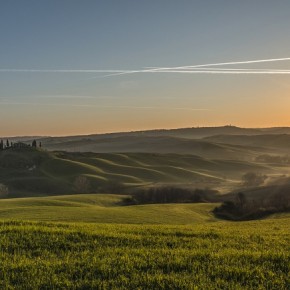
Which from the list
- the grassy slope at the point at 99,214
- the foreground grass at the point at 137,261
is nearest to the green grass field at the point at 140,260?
the foreground grass at the point at 137,261

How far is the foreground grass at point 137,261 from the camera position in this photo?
37.6ft

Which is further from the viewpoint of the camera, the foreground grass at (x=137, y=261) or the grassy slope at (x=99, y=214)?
Answer: the grassy slope at (x=99, y=214)

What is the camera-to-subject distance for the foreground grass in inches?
451

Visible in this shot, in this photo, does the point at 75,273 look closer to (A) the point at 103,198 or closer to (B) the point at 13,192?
(A) the point at 103,198

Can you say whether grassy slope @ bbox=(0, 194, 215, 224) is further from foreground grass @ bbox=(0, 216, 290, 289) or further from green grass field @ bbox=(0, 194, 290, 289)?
foreground grass @ bbox=(0, 216, 290, 289)

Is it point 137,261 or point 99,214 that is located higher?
point 137,261

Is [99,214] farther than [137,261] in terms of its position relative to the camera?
Yes

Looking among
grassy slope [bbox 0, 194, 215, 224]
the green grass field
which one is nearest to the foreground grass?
the green grass field

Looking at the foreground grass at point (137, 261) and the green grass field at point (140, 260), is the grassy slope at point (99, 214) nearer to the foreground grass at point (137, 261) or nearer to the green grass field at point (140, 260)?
the green grass field at point (140, 260)

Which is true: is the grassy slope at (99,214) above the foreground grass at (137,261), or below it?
below

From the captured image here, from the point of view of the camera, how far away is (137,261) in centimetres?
1339

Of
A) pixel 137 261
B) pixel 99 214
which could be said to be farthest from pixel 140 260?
pixel 99 214

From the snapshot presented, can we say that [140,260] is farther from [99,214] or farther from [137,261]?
[99,214]

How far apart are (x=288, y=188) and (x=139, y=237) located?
397 ft
